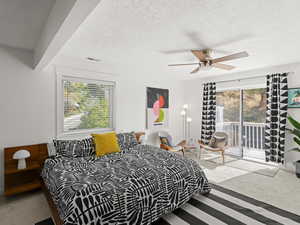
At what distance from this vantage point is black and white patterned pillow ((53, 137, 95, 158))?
272cm

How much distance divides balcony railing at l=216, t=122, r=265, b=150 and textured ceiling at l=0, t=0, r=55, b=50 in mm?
5082

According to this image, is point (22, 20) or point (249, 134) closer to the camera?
point (22, 20)

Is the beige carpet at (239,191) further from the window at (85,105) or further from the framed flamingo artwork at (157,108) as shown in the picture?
the framed flamingo artwork at (157,108)

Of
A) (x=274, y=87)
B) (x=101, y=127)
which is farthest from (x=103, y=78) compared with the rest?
(x=274, y=87)

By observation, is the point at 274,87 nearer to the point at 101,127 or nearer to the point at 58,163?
the point at 101,127

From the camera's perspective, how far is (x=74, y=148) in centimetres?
279

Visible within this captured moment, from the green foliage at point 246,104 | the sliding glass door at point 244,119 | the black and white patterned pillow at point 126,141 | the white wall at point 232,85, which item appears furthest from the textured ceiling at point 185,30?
the black and white patterned pillow at point 126,141

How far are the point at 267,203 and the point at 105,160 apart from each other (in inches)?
98.9

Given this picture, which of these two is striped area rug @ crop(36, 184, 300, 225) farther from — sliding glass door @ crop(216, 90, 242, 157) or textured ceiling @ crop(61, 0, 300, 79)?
sliding glass door @ crop(216, 90, 242, 157)

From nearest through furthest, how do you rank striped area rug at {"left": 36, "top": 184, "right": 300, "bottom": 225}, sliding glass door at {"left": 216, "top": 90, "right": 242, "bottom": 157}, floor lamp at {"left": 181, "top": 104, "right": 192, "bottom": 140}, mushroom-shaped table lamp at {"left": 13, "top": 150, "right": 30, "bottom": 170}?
striped area rug at {"left": 36, "top": 184, "right": 300, "bottom": 225}
mushroom-shaped table lamp at {"left": 13, "top": 150, "right": 30, "bottom": 170}
sliding glass door at {"left": 216, "top": 90, "right": 242, "bottom": 157}
floor lamp at {"left": 181, "top": 104, "right": 192, "bottom": 140}

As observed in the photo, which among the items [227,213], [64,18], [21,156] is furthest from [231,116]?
[21,156]

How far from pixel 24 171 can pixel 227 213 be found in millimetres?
3262

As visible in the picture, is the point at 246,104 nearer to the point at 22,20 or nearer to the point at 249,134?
the point at 249,134

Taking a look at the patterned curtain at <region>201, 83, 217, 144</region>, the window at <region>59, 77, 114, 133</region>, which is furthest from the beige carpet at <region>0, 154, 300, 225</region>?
the patterned curtain at <region>201, 83, 217, 144</region>
